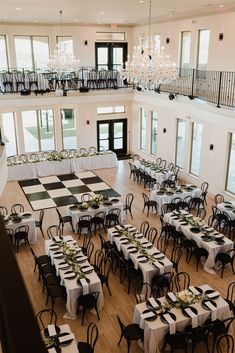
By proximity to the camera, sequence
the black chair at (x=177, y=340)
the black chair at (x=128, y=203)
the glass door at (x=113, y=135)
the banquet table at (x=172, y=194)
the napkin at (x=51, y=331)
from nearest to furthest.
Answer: the napkin at (x=51, y=331), the black chair at (x=177, y=340), the black chair at (x=128, y=203), the banquet table at (x=172, y=194), the glass door at (x=113, y=135)

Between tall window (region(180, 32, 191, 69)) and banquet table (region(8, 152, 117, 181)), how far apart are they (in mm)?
5925

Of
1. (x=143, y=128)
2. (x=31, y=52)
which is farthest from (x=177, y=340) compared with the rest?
(x=31, y=52)

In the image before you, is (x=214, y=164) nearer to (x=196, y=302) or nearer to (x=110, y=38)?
(x=196, y=302)

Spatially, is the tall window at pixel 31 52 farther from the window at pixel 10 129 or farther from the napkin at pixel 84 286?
the napkin at pixel 84 286

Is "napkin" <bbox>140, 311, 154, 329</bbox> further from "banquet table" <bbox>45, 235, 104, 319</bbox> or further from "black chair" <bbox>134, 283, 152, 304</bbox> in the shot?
"banquet table" <bbox>45, 235, 104, 319</bbox>

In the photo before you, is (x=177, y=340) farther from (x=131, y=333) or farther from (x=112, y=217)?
(x=112, y=217)

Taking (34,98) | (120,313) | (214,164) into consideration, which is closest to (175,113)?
(214,164)

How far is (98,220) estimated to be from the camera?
12570mm

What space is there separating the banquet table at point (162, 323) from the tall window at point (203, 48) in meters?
11.7

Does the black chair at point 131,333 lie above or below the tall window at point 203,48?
below

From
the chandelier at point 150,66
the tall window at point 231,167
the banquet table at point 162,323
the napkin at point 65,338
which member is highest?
the chandelier at point 150,66

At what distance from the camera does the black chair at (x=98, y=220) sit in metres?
12.5

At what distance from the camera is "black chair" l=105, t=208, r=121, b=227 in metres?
12.8

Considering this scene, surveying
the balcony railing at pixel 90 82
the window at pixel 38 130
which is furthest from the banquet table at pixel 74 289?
the window at pixel 38 130
